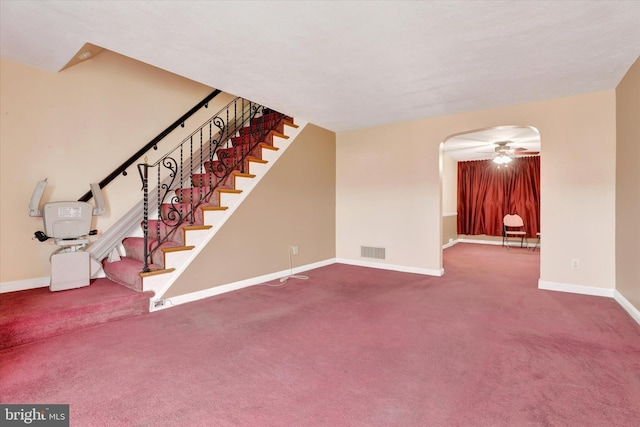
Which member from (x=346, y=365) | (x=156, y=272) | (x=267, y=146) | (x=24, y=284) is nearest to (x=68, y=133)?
(x=24, y=284)

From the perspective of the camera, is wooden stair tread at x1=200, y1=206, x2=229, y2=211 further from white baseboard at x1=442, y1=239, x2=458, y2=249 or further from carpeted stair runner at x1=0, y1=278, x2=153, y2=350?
white baseboard at x1=442, y1=239, x2=458, y2=249

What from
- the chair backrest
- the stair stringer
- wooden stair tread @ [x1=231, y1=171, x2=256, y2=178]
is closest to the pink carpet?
the stair stringer

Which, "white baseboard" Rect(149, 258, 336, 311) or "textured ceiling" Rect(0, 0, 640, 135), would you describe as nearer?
"textured ceiling" Rect(0, 0, 640, 135)

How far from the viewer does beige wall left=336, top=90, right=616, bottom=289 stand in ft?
11.5

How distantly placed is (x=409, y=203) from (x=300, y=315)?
2756 mm

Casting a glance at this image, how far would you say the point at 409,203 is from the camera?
4.81 metres

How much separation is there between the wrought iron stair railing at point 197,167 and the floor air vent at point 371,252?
2.51 meters

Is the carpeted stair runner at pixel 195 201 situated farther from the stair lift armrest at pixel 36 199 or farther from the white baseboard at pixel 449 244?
the white baseboard at pixel 449 244

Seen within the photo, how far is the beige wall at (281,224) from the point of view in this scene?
3.61m

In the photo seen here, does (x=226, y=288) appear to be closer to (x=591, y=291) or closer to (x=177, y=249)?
(x=177, y=249)

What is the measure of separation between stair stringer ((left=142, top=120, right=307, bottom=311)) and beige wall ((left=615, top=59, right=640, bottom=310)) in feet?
12.8

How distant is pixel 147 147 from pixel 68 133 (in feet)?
2.64

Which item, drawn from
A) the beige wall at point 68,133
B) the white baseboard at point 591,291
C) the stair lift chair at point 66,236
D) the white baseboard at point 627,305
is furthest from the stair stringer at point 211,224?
the white baseboard at point 627,305

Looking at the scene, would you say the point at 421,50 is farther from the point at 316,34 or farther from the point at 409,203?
the point at 409,203
